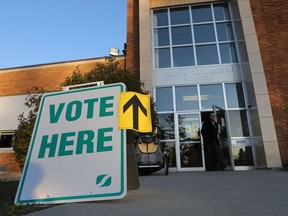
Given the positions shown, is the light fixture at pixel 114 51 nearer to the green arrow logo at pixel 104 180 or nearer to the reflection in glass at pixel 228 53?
the reflection in glass at pixel 228 53

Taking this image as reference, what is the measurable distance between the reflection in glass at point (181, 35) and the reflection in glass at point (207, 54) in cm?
65

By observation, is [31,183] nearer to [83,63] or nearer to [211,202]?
[211,202]

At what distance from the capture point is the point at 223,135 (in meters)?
9.84

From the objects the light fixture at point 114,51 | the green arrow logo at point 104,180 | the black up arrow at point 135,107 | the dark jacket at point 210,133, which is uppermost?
the light fixture at point 114,51

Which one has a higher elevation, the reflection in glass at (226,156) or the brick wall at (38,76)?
the brick wall at (38,76)

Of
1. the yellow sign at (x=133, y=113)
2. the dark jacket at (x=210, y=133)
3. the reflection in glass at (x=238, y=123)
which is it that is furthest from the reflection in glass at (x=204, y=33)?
the yellow sign at (x=133, y=113)

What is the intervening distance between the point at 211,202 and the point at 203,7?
11286 millimetres

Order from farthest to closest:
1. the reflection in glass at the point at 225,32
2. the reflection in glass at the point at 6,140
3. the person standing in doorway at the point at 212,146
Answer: the reflection in glass at the point at 6,140 < the reflection in glass at the point at 225,32 < the person standing in doorway at the point at 212,146

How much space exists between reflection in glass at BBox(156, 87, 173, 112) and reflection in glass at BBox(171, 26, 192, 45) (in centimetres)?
242

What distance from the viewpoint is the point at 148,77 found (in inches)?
412

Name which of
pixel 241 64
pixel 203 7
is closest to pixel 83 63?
pixel 203 7

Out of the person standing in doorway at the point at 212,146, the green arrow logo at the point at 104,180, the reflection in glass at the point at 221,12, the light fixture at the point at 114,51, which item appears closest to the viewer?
the green arrow logo at the point at 104,180

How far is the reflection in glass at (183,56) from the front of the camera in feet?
36.1

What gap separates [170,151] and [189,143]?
82 cm
